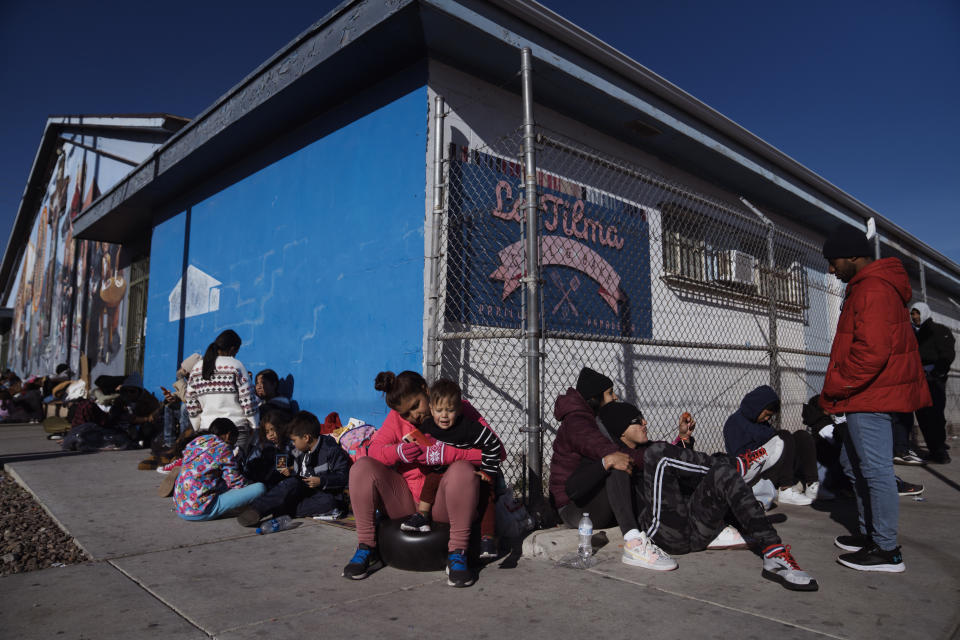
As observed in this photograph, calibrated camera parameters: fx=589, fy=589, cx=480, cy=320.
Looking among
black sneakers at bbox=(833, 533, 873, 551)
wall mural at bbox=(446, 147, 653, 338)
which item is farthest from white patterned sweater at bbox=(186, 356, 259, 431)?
black sneakers at bbox=(833, 533, 873, 551)

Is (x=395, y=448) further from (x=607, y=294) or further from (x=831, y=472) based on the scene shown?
(x=831, y=472)

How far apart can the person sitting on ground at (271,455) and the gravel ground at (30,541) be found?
127cm

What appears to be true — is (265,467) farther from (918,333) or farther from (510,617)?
(918,333)

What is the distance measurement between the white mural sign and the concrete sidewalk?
185 inches

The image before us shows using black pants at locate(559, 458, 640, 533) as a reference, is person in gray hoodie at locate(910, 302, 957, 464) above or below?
above

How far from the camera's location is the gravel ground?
10.6 ft

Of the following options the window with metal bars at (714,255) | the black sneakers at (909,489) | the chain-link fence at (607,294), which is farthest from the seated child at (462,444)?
the window with metal bars at (714,255)

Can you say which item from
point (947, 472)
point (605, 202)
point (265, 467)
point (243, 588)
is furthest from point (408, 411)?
point (947, 472)

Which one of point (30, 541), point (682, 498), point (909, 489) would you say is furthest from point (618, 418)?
point (30, 541)

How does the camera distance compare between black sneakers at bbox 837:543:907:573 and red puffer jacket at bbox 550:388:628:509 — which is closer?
black sneakers at bbox 837:543:907:573

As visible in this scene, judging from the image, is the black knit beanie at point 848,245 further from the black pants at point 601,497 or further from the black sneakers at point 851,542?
the black pants at point 601,497

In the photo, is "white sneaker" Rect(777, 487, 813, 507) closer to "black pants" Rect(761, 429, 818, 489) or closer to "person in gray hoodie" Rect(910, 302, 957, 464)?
"black pants" Rect(761, 429, 818, 489)

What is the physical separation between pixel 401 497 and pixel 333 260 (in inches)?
133

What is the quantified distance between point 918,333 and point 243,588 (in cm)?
811
